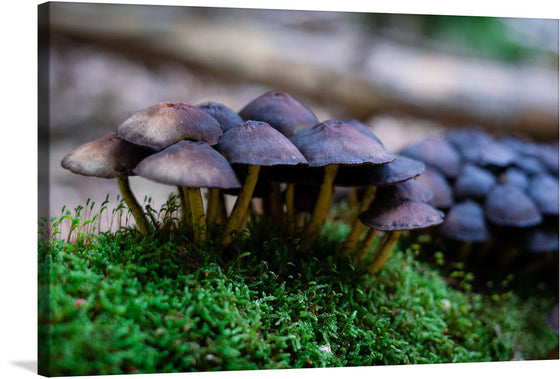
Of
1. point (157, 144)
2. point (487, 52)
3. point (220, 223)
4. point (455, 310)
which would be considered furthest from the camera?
point (487, 52)

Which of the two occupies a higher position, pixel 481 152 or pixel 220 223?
pixel 481 152

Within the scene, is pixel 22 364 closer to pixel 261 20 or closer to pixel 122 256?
pixel 122 256

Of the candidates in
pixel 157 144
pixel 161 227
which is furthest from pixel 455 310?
pixel 157 144

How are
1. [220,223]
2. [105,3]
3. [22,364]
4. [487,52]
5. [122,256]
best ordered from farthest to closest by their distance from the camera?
1. [487,52]
2. [105,3]
3. [220,223]
4. [22,364]
5. [122,256]

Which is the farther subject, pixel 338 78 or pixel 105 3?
pixel 338 78

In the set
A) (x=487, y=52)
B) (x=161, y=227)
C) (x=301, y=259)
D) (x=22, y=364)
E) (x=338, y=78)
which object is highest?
(x=487, y=52)

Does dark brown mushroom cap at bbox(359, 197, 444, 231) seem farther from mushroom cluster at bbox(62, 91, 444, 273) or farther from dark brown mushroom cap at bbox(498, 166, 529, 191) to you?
dark brown mushroom cap at bbox(498, 166, 529, 191)

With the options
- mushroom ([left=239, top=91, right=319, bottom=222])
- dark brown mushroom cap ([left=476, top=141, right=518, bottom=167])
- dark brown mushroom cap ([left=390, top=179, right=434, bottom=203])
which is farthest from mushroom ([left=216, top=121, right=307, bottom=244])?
dark brown mushroom cap ([left=476, top=141, right=518, bottom=167])

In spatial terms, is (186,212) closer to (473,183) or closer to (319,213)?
(319,213)
